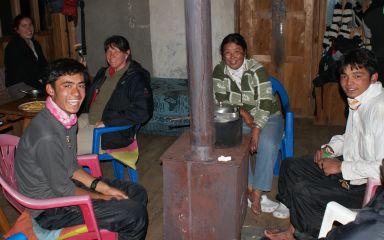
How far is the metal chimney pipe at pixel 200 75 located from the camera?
2213mm

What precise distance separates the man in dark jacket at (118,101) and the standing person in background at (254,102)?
62cm

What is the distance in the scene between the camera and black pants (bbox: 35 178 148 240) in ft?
7.47

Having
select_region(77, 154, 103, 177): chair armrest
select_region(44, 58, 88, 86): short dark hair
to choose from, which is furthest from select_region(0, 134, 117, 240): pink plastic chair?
select_region(44, 58, 88, 86): short dark hair

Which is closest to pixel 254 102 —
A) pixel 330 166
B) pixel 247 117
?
pixel 247 117

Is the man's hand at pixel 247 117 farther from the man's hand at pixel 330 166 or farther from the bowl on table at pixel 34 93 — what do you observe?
the bowl on table at pixel 34 93

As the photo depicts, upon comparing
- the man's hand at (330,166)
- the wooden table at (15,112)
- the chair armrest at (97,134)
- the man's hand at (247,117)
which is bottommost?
the man's hand at (330,166)

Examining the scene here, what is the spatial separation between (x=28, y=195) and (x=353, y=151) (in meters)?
1.92

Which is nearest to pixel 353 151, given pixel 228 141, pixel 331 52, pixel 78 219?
pixel 228 141

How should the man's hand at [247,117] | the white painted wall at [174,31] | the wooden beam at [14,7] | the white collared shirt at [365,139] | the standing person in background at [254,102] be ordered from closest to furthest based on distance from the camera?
1. the white collared shirt at [365,139]
2. the standing person in background at [254,102]
3. the man's hand at [247,117]
4. the white painted wall at [174,31]
5. the wooden beam at [14,7]

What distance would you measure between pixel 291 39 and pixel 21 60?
321cm

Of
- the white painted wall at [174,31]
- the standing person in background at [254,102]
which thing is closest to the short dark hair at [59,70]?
the standing person in background at [254,102]

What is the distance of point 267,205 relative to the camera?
336cm

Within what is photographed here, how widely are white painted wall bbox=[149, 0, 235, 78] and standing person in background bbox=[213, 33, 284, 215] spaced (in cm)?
217

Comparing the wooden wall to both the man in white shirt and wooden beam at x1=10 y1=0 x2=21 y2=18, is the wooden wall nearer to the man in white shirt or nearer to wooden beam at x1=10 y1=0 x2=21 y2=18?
the man in white shirt
